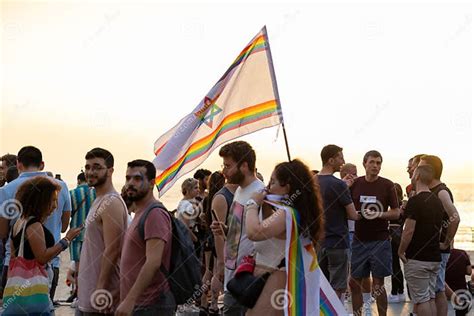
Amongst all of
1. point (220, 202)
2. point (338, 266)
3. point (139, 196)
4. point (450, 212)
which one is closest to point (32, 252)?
point (139, 196)

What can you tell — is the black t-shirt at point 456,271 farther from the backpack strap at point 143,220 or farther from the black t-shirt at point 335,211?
the backpack strap at point 143,220

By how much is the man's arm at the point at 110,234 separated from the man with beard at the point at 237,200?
0.96 m

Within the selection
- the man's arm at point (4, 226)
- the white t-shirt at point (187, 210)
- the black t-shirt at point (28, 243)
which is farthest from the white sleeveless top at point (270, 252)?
the white t-shirt at point (187, 210)

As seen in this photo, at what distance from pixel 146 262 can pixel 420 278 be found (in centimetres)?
429

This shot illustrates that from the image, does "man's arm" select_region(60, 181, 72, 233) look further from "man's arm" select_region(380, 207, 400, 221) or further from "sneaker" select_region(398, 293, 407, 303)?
"sneaker" select_region(398, 293, 407, 303)

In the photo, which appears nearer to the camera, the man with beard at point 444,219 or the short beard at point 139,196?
the short beard at point 139,196

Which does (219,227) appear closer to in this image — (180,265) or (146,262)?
(180,265)

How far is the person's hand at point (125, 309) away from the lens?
21.5ft

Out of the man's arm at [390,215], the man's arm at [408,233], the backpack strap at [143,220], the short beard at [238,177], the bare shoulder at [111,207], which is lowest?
the man's arm at [408,233]

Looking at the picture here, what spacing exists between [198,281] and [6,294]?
5.76 ft

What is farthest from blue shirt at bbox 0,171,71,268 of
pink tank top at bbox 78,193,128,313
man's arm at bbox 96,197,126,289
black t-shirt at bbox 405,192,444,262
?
black t-shirt at bbox 405,192,444,262

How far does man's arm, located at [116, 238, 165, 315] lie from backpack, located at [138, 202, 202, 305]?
0.14 metres

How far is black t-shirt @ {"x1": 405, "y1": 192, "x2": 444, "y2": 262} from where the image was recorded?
10.0 metres

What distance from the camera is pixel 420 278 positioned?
33.0 feet
